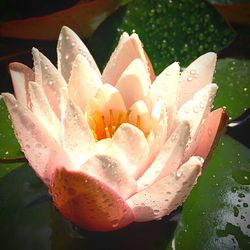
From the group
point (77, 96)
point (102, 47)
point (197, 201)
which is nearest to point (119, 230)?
point (197, 201)

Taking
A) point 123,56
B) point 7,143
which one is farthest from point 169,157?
point 7,143

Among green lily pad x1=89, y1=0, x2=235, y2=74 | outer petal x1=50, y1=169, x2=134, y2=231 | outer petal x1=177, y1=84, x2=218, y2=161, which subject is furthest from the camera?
green lily pad x1=89, y1=0, x2=235, y2=74

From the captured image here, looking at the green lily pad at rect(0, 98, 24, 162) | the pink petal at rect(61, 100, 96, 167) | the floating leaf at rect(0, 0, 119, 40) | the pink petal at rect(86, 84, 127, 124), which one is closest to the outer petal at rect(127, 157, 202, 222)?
the pink petal at rect(61, 100, 96, 167)

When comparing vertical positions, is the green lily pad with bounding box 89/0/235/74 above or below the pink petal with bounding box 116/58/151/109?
below

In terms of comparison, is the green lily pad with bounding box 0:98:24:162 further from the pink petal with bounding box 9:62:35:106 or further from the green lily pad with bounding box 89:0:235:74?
the green lily pad with bounding box 89:0:235:74

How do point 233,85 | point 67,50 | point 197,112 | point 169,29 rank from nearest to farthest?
Answer: point 197,112
point 67,50
point 233,85
point 169,29

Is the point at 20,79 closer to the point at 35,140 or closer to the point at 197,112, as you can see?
the point at 35,140
